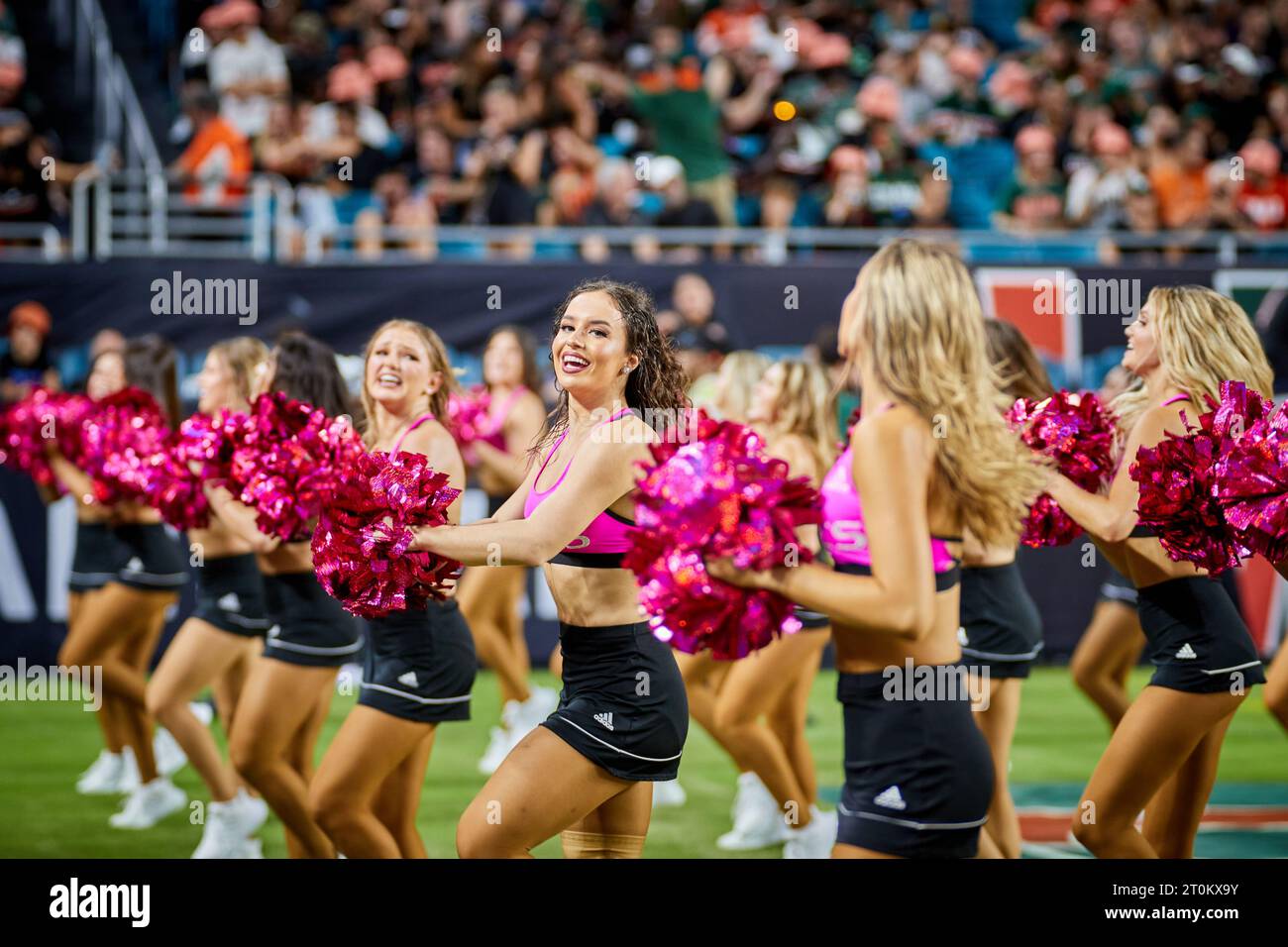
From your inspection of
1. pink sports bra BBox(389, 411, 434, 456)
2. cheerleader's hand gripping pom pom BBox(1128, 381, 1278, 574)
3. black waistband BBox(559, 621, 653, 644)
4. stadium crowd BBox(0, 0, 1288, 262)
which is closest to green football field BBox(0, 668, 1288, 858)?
pink sports bra BBox(389, 411, 434, 456)

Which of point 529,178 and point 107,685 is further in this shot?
point 529,178

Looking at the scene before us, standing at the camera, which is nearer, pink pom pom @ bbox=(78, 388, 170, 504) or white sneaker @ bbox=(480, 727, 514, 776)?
pink pom pom @ bbox=(78, 388, 170, 504)

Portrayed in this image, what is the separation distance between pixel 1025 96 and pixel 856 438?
1115 cm

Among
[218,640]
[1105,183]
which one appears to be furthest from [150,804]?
[1105,183]

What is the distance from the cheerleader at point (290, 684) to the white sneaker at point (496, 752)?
220cm

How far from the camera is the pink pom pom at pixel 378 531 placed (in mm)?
3363

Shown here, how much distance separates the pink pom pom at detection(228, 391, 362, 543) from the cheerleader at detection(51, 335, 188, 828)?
1.97 meters

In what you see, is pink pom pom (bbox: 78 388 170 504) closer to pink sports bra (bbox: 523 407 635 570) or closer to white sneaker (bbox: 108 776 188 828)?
white sneaker (bbox: 108 776 188 828)

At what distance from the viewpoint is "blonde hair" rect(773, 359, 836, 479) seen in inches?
225

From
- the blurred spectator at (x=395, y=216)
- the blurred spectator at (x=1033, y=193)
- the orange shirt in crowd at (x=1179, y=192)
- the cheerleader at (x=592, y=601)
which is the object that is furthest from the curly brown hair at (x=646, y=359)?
the orange shirt in crowd at (x=1179, y=192)
